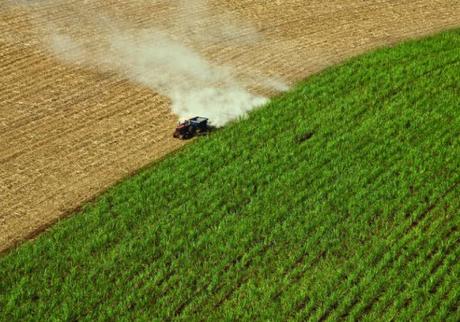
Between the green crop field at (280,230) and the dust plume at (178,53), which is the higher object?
the dust plume at (178,53)

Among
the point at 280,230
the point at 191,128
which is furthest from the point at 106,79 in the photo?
the point at 280,230

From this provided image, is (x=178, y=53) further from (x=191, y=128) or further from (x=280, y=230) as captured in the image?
(x=280, y=230)

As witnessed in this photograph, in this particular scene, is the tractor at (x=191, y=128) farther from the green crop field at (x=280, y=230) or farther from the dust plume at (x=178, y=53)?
the dust plume at (x=178, y=53)

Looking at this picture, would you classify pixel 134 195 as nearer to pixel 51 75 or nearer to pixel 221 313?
pixel 221 313

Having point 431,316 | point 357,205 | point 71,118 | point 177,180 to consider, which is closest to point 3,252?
point 177,180

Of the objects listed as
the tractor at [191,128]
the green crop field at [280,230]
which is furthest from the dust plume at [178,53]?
the green crop field at [280,230]

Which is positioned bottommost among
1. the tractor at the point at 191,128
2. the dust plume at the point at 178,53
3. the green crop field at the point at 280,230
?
the green crop field at the point at 280,230

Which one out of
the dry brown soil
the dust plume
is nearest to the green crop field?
the dry brown soil
